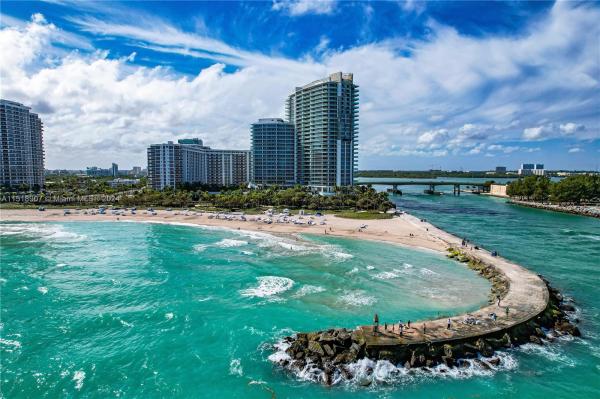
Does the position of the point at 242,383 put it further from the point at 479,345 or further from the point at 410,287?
the point at 410,287

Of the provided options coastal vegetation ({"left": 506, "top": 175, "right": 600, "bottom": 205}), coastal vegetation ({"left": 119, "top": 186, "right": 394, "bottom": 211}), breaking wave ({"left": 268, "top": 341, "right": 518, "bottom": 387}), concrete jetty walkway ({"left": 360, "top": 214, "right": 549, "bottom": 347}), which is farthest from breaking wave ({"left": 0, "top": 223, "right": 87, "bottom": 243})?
coastal vegetation ({"left": 506, "top": 175, "right": 600, "bottom": 205})

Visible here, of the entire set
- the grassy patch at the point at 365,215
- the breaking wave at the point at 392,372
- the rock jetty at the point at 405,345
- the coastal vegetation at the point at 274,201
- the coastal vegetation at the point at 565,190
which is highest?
the coastal vegetation at the point at 565,190

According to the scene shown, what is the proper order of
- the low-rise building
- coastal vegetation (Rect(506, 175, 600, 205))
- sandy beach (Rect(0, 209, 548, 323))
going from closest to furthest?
sandy beach (Rect(0, 209, 548, 323)) < coastal vegetation (Rect(506, 175, 600, 205)) < the low-rise building

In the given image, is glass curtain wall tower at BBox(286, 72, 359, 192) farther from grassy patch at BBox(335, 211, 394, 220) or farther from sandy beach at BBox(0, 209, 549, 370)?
sandy beach at BBox(0, 209, 549, 370)

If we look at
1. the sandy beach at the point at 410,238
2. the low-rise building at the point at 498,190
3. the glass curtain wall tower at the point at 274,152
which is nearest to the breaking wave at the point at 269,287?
the sandy beach at the point at 410,238

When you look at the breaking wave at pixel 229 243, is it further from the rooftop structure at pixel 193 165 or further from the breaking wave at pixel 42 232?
the rooftop structure at pixel 193 165
